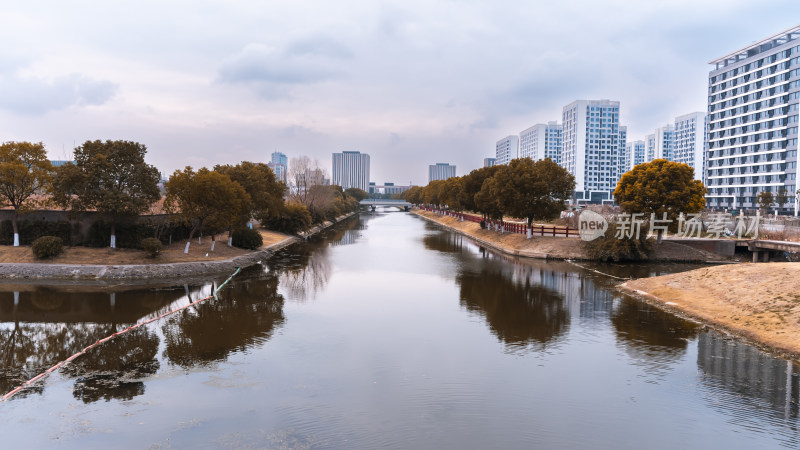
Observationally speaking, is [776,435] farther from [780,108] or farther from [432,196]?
[432,196]

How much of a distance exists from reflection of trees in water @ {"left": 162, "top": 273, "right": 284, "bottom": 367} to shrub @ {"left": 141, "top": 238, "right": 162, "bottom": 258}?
762 centimetres

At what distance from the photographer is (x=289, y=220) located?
5506cm

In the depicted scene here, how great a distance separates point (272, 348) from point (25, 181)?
2430cm

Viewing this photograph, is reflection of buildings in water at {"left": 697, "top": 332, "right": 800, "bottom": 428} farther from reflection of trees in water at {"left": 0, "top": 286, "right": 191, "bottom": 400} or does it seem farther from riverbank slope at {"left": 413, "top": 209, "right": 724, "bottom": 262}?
riverbank slope at {"left": 413, "top": 209, "right": 724, "bottom": 262}

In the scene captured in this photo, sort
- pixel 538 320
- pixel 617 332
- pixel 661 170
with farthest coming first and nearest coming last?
pixel 661 170, pixel 538 320, pixel 617 332

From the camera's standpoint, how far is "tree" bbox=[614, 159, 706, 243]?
1409 inches

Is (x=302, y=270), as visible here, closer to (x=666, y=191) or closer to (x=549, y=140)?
(x=666, y=191)

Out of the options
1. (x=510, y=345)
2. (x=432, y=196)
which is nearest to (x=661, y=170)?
(x=510, y=345)

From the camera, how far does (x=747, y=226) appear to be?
136ft

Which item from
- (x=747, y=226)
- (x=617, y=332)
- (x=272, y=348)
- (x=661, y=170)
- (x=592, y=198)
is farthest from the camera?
(x=592, y=198)

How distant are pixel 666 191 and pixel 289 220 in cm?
3638

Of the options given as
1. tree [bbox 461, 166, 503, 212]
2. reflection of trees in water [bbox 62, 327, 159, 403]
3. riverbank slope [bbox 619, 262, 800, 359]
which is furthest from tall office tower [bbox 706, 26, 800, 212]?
reflection of trees in water [bbox 62, 327, 159, 403]

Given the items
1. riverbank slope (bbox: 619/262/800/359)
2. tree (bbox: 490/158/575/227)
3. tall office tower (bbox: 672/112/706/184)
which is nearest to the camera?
riverbank slope (bbox: 619/262/800/359)

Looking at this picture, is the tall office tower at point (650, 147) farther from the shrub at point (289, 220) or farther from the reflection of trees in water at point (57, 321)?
the reflection of trees in water at point (57, 321)
